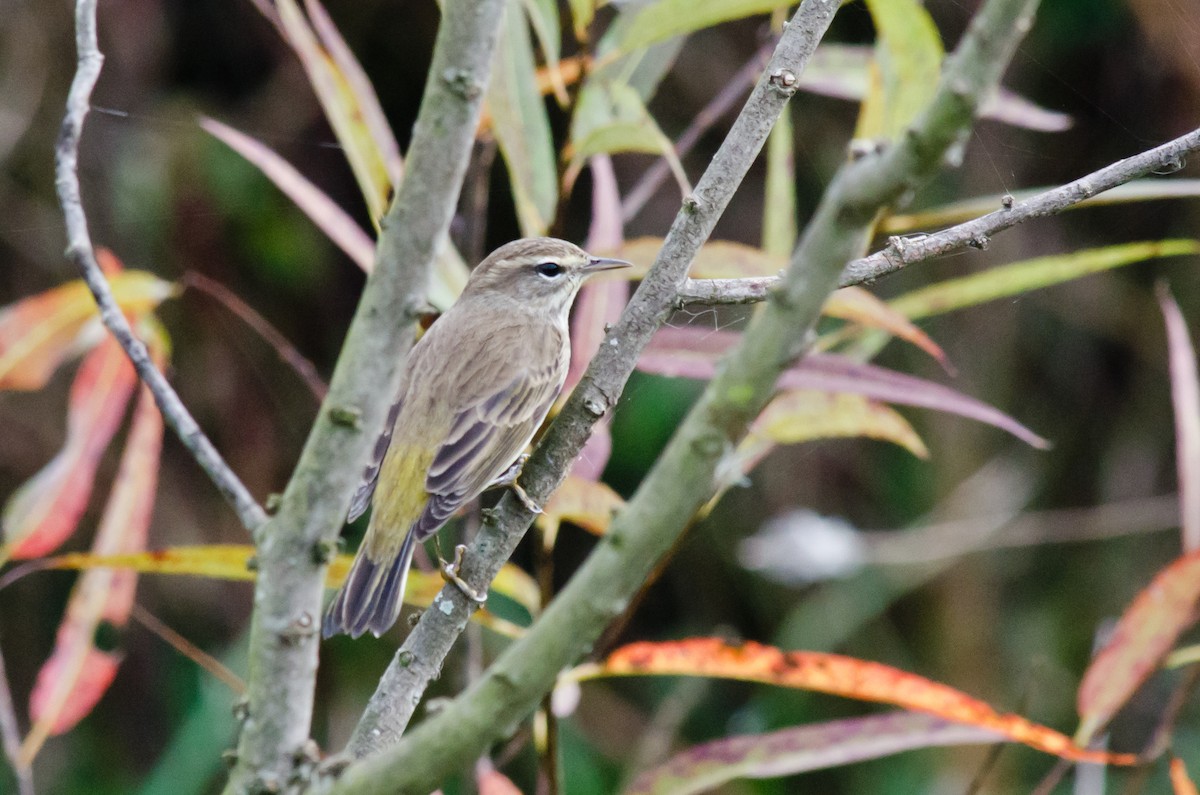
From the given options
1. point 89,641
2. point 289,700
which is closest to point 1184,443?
point 289,700

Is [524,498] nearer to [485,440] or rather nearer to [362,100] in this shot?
[485,440]

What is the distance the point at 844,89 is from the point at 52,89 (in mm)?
3091

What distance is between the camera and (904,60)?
7.88 ft

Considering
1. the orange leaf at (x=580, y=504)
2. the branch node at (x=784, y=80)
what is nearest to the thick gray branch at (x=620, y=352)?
the branch node at (x=784, y=80)

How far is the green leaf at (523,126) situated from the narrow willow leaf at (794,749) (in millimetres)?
1073

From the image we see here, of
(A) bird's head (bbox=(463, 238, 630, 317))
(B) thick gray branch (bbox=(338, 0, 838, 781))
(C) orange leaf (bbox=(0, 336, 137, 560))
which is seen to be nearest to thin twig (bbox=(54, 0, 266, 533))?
(B) thick gray branch (bbox=(338, 0, 838, 781))

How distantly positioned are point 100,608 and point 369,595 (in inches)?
26.3

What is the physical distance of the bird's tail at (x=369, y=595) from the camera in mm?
2186

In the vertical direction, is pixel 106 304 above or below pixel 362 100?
below

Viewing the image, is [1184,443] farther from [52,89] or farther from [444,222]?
[52,89]

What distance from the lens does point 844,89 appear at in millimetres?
2764

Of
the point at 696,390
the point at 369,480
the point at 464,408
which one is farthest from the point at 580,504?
the point at 696,390

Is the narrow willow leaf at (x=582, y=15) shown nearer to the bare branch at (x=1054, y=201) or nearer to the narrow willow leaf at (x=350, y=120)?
the narrow willow leaf at (x=350, y=120)

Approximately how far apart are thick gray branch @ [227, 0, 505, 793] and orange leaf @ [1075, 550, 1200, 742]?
1604 millimetres
